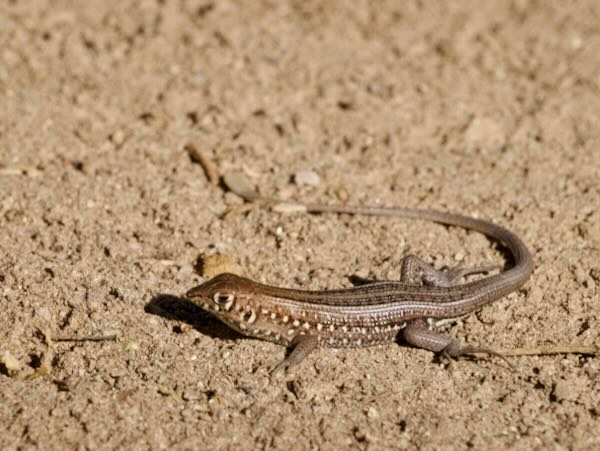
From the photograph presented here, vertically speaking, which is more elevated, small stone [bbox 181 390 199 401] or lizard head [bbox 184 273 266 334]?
lizard head [bbox 184 273 266 334]

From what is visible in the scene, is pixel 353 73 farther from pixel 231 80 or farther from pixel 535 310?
pixel 535 310

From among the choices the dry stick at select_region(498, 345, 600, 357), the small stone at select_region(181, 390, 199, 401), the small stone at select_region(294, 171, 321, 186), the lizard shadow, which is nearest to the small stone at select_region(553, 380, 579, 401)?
the dry stick at select_region(498, 345, 600, 357)

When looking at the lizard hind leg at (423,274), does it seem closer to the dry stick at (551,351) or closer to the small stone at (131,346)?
the dry stick at (551,351)

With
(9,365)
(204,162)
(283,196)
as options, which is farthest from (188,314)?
(204,162)

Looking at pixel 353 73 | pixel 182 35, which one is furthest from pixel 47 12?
pixel 353 73

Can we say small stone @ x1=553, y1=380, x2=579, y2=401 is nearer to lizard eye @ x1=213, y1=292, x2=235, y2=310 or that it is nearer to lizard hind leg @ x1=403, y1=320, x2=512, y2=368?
lizard hind leg @ x1=403, y1=320, x2=512, y2=368

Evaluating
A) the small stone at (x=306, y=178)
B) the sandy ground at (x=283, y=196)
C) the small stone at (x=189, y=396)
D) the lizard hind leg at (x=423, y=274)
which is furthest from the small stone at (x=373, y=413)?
the small stone at (x=306, y=178)

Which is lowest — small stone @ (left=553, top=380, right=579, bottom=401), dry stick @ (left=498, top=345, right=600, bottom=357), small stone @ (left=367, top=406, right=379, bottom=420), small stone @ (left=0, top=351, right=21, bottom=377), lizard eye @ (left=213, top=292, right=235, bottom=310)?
small stone @ (left=0, top=351, right=21, bottom=377)

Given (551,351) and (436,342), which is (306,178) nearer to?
(436,342)
